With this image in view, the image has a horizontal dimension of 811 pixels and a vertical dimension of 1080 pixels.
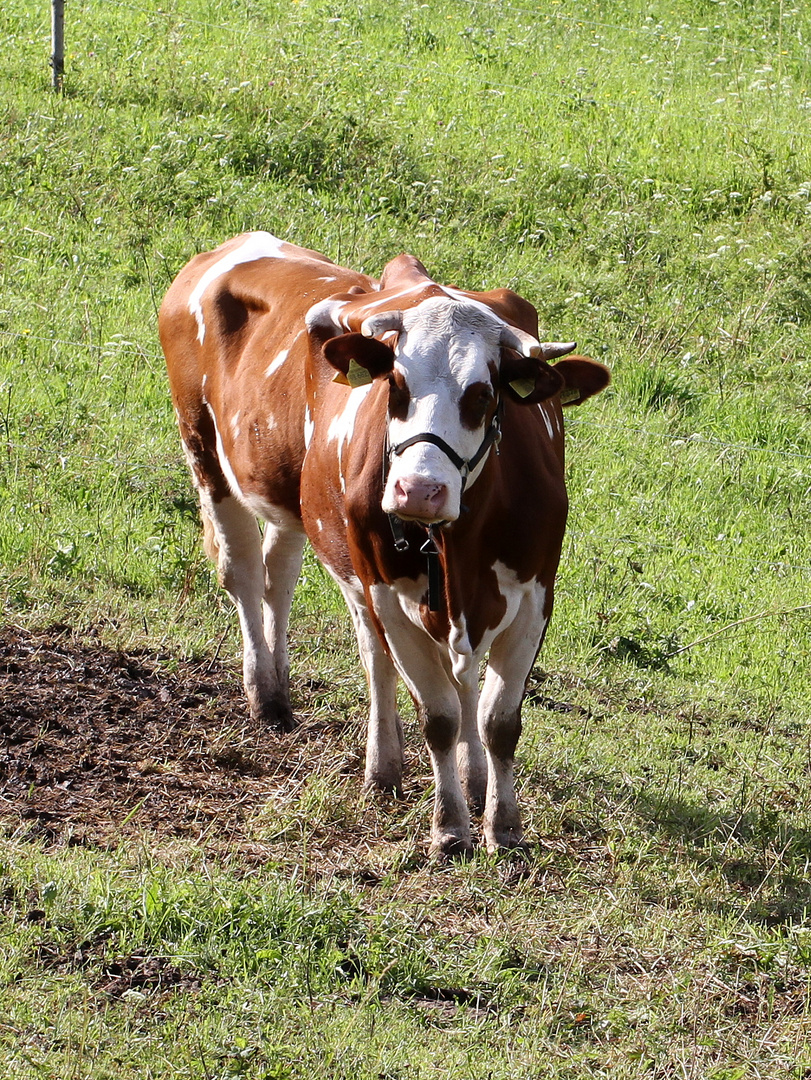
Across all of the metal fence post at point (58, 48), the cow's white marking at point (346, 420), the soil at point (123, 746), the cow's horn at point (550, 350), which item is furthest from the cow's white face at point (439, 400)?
the metal fence post at point (58, 48)

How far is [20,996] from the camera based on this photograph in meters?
3.44

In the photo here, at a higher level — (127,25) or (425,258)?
(127,25)

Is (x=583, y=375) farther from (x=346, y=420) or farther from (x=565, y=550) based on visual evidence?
(x=565, y=550)

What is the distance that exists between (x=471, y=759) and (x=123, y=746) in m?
1.34

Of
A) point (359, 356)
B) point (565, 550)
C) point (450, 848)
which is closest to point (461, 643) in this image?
point (450, 848)

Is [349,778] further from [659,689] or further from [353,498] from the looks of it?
[659,689]

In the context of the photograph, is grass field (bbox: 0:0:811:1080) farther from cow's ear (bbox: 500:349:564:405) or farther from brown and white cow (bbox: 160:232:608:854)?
cow's ear (bbox: 500:349:564:405)

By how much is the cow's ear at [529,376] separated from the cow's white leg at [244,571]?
7.16 feet

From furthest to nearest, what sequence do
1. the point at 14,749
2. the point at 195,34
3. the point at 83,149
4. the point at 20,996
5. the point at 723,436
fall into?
the point at 195,34 → the point at 83,149 → the point at 723,436 → the point at 14,749 → the point at 20,996

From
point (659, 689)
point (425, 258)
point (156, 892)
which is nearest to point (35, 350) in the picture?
point (425, 258)

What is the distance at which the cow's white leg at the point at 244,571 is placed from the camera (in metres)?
5.79

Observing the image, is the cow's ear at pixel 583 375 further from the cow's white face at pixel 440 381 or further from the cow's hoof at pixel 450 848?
the cow's hoof at pixel 450 848

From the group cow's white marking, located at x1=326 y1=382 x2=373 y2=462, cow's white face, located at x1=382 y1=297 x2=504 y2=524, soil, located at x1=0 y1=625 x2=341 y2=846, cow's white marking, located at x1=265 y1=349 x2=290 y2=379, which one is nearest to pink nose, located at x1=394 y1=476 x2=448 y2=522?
cow's white face, located at x1=382 y1=297 x2=504 y2=524

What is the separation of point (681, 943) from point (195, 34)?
39.5 ft
